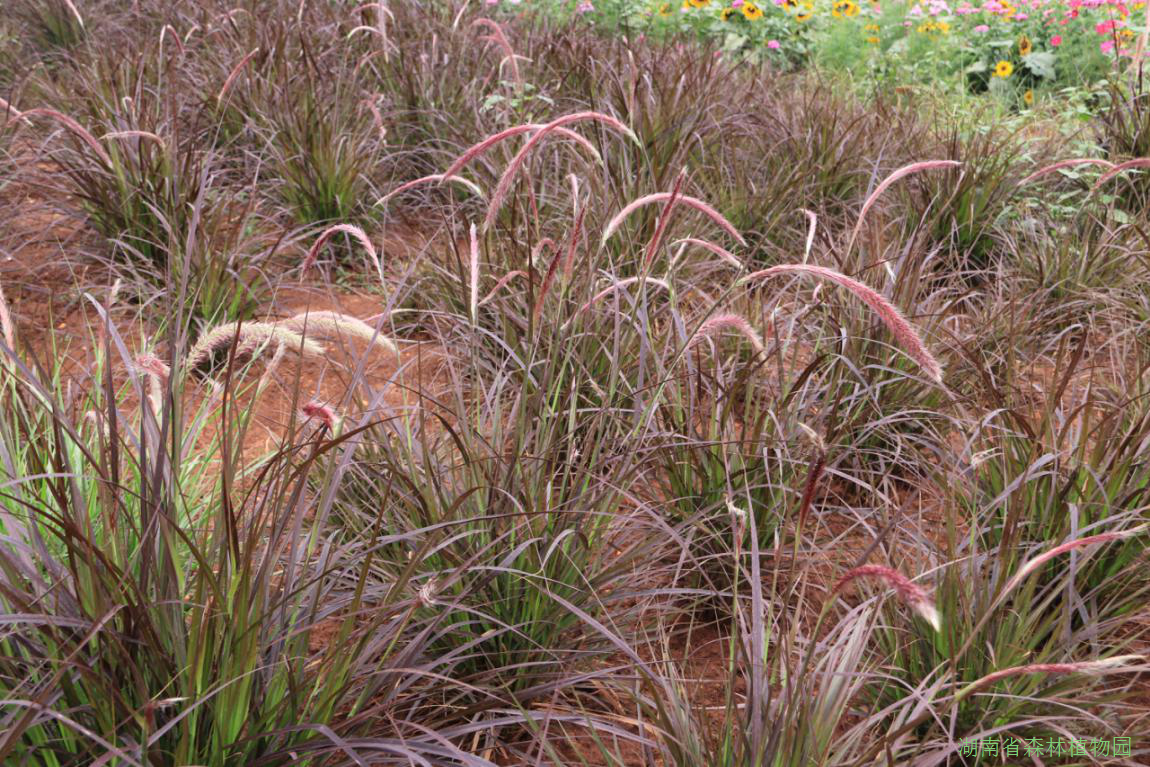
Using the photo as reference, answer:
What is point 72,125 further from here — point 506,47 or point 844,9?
point 844,9

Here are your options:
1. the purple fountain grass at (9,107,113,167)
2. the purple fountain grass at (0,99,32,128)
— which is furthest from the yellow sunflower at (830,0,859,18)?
the purple fountain grass at (9,107,113,167)

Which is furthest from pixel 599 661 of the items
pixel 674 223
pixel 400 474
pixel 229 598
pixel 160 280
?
pixel 160 280

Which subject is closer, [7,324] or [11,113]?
[7,324]

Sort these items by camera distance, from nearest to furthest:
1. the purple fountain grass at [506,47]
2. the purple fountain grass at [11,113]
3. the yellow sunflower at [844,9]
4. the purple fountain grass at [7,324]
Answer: the purple fountain grass at [7,324]
the purple fountain grass at [11,113]
the purple fountain grass at [506,47]
the yellow sunflower at [844,9]

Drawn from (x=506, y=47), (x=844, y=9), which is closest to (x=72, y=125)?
(x=506, y=47)

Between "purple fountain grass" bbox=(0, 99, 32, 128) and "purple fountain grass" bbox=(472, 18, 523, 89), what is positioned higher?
"purple fountain grass" bbox=(472, 18, 523, 89)

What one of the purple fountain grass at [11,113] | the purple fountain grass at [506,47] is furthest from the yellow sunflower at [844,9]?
the purple fountain grass at [11,113]

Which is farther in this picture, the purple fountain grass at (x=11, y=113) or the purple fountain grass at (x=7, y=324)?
the purple fountain grass at (x=11, y=113)

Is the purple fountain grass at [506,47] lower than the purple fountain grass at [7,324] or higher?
higher

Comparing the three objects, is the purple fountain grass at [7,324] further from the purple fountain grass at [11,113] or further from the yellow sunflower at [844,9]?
the yellow sunflower at [844,9]

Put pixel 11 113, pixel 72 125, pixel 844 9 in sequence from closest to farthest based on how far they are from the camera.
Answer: pixel 72 125 < pixel 11 113 < pixel 844 9

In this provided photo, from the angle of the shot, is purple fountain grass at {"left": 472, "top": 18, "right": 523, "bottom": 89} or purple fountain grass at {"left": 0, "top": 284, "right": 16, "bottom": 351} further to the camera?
purple fountain grass at {"left": 472, "top": 18, "right": 523, "bottom": 89}

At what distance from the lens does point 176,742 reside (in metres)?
1.55

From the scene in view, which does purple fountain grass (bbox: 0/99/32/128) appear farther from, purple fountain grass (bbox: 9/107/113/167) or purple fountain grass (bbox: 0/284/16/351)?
purple fountain grass (bbox: 0/284/16/351)
